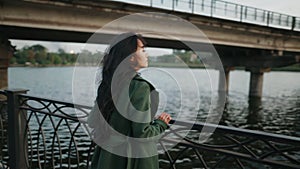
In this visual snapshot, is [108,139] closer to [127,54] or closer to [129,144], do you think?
[129,144]

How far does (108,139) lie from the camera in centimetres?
193

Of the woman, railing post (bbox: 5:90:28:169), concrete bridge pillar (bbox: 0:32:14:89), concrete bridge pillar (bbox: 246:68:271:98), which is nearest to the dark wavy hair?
the woman

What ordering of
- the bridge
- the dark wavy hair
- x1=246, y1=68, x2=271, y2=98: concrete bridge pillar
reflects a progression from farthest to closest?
x1=246, y1=68, x2=271, y2=98: concrete bridge pillar < the bridge < the dark wavy hair

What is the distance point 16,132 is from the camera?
3420 mm

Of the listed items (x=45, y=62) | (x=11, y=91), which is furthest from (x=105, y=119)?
(x=45, y=62)

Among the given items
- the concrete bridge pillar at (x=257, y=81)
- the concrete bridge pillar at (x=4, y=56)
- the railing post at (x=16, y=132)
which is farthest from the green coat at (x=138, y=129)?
the concrete bridge pillar at (x=257, y=81)

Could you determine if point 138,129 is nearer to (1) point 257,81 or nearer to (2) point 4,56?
(2) point 4,56

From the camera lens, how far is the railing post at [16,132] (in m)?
3.36

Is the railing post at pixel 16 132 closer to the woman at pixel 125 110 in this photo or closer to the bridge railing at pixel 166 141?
the bridge railing at pixel 166 141

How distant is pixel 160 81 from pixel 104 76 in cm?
47

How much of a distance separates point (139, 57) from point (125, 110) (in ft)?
1.18

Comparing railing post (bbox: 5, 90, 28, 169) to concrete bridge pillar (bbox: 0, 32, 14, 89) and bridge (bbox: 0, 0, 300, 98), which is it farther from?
concrete bridge pillar (bbox: 0, 32, 14, 89)

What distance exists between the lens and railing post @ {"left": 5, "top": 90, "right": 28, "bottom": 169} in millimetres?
3355

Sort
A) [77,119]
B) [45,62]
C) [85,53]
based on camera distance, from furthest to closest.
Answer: [45,62], [77,119], [85,53]
